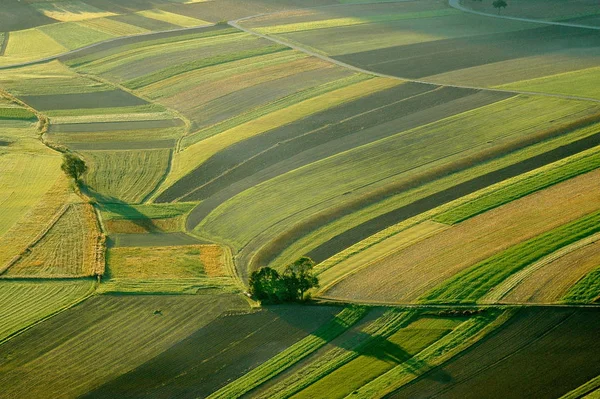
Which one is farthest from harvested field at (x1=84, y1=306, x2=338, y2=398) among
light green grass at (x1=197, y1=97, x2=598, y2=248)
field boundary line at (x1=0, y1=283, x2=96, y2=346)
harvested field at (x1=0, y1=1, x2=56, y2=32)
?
harvested field at (x1=0, y1=1, x2=56, y2=32)

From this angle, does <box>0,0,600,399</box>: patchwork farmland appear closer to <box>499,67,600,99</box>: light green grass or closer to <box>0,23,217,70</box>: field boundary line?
<box>499,67,600,99</box>: light green grass

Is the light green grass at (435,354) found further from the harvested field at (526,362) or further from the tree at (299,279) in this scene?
the tree at (299,279)

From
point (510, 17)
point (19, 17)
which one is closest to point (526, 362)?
point (510, 17)

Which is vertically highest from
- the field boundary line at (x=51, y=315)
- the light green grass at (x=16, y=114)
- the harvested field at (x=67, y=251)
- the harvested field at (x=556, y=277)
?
the harvested field at (x=556, y=277)

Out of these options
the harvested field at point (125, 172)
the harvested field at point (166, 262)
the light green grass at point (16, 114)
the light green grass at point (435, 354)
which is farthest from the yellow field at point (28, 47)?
the light green grass at point (435, 354)

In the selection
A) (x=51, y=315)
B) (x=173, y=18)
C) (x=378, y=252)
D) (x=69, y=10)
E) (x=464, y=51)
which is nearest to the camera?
(x=51, y=315)

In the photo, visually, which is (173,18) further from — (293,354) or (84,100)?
(293,354)
